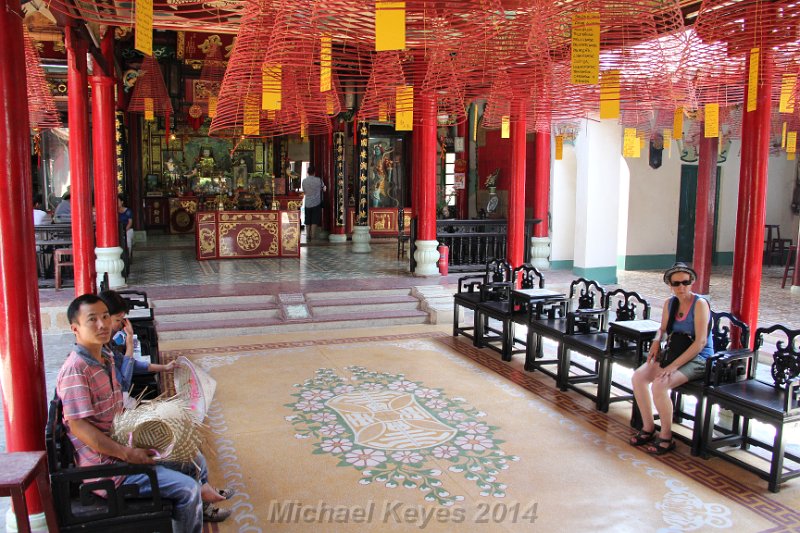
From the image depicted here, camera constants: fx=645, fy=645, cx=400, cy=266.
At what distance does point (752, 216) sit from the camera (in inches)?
172

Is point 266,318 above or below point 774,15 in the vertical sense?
below

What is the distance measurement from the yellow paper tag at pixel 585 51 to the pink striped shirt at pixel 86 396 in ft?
8.53

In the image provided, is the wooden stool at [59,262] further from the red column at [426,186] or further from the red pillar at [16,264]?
the red pillar at [16,264]

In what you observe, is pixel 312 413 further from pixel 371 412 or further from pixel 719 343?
pixel 719 343

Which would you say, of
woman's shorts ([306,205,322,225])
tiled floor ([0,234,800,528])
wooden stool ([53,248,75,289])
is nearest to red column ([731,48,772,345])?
tiled floor ([0,234,800,528])

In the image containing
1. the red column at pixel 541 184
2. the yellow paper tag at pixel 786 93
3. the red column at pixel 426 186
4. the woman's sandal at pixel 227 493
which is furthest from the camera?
the red column at pixel 541 184

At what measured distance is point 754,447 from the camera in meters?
3.80

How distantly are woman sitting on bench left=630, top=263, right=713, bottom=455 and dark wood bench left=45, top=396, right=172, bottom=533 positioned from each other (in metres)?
2.70

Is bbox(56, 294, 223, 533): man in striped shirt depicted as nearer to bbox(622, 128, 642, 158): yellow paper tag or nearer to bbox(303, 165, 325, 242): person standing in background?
bbox(622, 128, 642, 158): yellow paper tag

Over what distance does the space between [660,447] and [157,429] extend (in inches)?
108

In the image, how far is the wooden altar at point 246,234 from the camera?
9883 mm

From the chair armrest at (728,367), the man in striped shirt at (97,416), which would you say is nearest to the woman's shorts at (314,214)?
the chair armrest at (728,367)

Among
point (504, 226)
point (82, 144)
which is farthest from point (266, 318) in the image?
point (504, 226)

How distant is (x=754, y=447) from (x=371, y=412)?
2.33 meters
